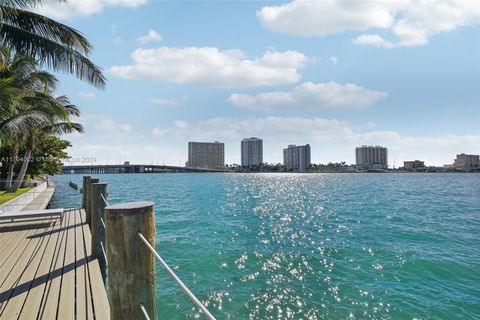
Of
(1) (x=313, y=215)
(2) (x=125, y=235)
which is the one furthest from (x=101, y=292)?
(1) (x=313, y=215)

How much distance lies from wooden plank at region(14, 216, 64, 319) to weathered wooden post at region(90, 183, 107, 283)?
0.82 metres

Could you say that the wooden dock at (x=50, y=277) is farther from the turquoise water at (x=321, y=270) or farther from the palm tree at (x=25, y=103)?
the palm tree at (x=25, y=103)

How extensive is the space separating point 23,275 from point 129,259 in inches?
167

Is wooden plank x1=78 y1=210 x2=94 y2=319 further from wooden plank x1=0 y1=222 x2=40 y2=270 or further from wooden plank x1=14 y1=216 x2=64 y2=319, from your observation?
wooden plank x1=0 y1=222 x2=40 y2=270

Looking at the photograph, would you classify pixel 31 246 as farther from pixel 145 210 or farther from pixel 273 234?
pixel 273 234

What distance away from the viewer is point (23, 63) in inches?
707

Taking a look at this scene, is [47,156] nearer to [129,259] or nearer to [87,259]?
[87,259]

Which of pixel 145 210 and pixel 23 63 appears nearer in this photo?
pixel 145 210

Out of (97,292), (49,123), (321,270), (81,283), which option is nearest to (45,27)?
(49,123)

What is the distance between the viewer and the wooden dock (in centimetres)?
389

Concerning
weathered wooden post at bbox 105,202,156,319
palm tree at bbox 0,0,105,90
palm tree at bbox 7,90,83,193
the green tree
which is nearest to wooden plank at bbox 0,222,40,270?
weathered wooden post at bbox 105,202,156,319

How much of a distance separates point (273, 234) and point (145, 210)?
510 inches

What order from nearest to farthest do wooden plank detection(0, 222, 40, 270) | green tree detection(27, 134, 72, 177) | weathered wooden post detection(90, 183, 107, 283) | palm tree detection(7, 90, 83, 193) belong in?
weathered wooden post detection(90, 183, 107, 283), wooden plank detection(0, 222, 40, 270), palm tree detection(7, 90, 83, 193), green tree detection(27, 134, 72, 177)

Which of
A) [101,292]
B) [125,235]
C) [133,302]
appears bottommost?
[101,292]
